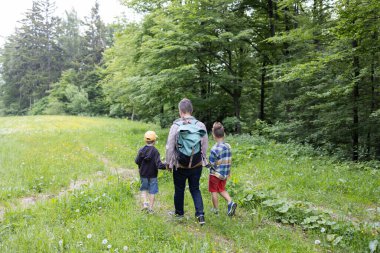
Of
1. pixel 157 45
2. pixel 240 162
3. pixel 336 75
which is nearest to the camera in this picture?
pixel 240 162

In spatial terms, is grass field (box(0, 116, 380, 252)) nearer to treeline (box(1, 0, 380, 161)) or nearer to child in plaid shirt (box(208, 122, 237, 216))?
child in plaid shirt (box(208, 122, 237, 216))

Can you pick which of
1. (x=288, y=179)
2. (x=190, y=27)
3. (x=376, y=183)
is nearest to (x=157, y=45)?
(x=190, y=27)

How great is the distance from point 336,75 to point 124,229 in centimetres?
1052

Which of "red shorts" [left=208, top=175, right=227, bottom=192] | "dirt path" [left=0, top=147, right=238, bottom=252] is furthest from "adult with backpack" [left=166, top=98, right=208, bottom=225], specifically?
"red shorts" [left=208, top=175, right=227, bottom=192]

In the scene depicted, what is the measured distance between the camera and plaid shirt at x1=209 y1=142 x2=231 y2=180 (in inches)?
213

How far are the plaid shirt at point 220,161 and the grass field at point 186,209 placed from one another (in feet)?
2.55

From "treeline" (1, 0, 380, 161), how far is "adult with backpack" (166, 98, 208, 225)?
5.47 m

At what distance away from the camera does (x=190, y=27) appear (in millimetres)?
14289

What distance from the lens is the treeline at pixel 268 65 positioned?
10.6 meters

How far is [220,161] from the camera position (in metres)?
5.41

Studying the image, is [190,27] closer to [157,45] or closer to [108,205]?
[157,45]

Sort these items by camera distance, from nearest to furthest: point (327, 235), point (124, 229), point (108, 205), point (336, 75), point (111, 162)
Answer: point (327, 235) < point (124, 229) < point (108, 205) < point (111, 162) < point (336, 75)

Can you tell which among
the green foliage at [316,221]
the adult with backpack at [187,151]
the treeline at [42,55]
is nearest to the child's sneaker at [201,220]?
the adult with backpack at [187,151]

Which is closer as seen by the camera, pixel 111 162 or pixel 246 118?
pixel 111 162
